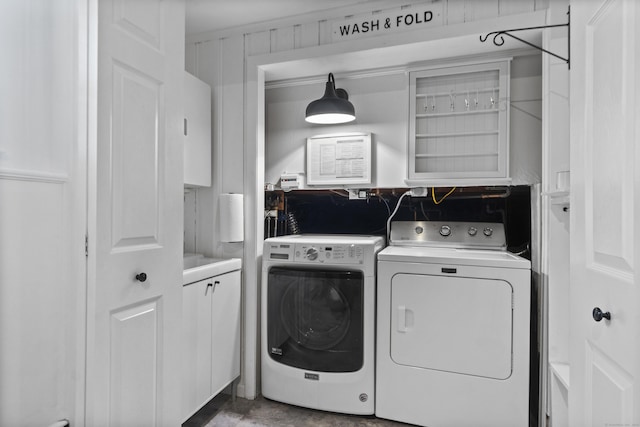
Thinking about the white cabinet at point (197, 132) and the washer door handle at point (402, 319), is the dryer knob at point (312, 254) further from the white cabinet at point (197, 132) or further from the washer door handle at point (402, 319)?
the white cabinet at point (197, 132)

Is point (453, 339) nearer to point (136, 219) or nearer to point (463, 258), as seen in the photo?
point (463, 258)

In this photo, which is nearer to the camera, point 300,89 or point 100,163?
point 100,163

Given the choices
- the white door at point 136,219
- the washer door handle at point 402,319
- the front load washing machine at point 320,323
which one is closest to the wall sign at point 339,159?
the front load washing machine at point 320,323

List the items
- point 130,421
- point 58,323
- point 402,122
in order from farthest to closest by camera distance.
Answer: point 402,122
point 130,421
point 58,323

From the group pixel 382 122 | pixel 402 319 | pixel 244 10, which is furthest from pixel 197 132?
pixel 402 319

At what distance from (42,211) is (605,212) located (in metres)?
1.49

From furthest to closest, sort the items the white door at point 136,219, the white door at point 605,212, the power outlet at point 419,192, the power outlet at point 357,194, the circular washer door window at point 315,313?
the power outlet at point 357,194 < the power outlet at point 419,192 < the circular washer door window at point 315,313 < the white door at point 136,219 < the white door at point 605,212

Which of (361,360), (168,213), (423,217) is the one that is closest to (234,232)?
(168,213)

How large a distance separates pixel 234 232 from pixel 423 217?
4.23ft

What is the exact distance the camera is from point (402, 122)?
2490 millimetres

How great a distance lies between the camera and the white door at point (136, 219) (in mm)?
1156

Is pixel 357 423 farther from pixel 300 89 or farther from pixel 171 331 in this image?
pixel 300 89

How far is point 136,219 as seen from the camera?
4.24 feet

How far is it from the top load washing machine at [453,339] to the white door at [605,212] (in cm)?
83
